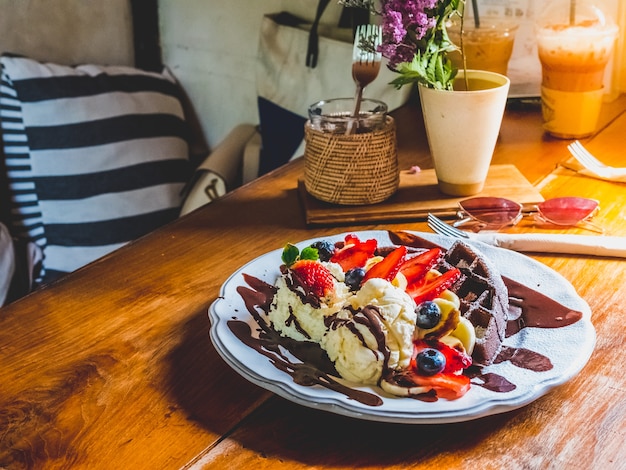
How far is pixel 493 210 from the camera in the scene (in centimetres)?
126

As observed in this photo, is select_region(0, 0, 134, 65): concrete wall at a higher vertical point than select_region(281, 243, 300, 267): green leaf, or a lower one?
higher

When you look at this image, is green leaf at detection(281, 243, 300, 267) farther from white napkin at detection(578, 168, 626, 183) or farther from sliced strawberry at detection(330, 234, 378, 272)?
white napkin at detection(578, 168, 626, 183)

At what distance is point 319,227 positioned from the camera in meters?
1.29

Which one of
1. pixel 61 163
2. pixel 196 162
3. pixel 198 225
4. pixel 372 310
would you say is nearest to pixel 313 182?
pixel 198 225

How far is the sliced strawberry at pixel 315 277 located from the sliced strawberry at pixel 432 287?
0.10 m

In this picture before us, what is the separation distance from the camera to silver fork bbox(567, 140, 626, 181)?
1433 mm

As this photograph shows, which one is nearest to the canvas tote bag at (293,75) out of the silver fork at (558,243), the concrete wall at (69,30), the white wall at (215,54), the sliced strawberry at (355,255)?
the white wall at (215,54)

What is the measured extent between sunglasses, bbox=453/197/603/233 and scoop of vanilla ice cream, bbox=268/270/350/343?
425 millimetres

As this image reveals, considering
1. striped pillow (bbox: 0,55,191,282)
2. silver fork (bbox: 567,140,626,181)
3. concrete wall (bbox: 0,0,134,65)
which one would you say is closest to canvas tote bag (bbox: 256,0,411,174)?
striped pillow (bbox: 0,55,191,282)

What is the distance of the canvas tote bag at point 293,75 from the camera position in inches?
88.1

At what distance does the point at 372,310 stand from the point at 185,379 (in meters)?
0.25

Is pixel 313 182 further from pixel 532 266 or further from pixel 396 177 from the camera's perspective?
pixel 532 266

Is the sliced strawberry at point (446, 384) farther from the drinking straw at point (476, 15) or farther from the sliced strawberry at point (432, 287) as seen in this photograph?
the drinking straw at point (476, 15)

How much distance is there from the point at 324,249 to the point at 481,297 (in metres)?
0.25
